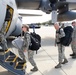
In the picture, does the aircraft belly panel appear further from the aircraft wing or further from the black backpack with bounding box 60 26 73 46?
the aircraft wing

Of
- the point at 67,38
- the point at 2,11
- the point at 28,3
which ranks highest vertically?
the point at 28,3

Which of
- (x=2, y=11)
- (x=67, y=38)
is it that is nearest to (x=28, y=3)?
(x=2, y=11)

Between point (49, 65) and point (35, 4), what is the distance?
760 centimetres

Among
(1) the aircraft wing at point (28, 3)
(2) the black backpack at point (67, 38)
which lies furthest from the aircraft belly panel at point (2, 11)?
(1) the aircraft wing at point (28, 3)

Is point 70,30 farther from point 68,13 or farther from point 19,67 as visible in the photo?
point 68,13

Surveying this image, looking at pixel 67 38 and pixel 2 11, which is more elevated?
pixel 2 11

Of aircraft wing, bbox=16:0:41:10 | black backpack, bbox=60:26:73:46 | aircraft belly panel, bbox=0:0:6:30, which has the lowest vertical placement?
black backpack, bbox=60:26:73:46

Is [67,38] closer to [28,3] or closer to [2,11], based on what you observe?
[2,11]

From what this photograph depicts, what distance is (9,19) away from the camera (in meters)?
7.45

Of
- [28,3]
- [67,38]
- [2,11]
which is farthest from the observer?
[28,3]

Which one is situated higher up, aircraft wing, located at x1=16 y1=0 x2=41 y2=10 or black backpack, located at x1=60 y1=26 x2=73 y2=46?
aircraft wing, located at x1=16 y1=0 x2=41 y2=10

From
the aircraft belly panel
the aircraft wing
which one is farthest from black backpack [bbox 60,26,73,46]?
the aircraft wing

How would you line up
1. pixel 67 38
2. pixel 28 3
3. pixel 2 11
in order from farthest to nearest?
pixel 28 3, pixel 67 38, pixel 2 11

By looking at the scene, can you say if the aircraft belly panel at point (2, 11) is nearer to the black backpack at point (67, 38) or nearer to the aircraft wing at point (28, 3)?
the black backpack at point (67, 38)
